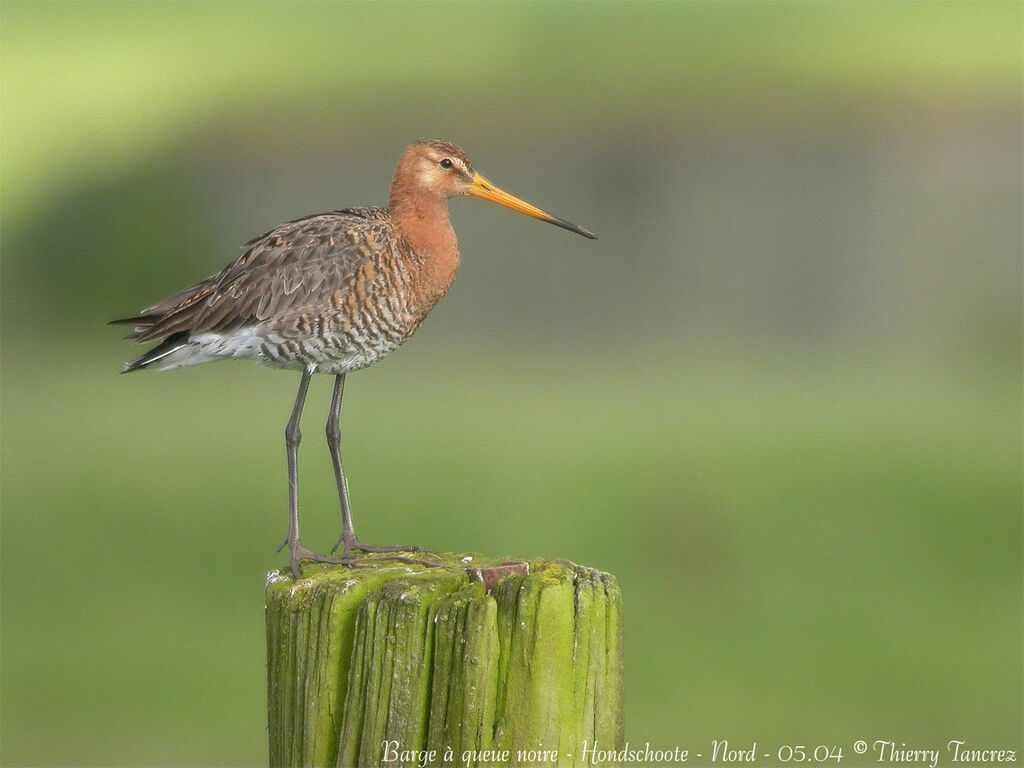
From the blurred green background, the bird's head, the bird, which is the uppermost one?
the bird's head

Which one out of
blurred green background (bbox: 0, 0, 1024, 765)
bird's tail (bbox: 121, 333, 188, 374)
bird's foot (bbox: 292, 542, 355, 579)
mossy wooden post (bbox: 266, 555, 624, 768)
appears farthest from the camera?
blurred green background (bbox: 0, 0, 1024, 765)

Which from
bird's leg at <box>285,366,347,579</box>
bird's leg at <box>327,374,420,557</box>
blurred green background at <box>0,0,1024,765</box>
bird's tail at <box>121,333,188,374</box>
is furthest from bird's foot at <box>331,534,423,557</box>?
blurred green background at <box>0,0,1024,765</box>

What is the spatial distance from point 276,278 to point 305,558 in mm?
1300

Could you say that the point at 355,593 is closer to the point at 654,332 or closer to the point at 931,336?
the point at 654,332

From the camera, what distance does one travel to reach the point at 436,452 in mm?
13078

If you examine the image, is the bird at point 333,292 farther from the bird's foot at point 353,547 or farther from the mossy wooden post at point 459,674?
the mossy wooden post at point 459,674

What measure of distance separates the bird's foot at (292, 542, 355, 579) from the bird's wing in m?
1.09

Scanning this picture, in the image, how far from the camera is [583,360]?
1612 cm

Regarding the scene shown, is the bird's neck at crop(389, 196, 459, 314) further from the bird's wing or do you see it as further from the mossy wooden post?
the mossy wooden post

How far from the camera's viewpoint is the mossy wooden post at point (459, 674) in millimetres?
4105

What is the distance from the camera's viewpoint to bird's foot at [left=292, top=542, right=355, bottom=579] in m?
5.52

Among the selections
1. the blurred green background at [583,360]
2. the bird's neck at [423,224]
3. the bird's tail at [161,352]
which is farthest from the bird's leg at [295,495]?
the blurred green background at [583,360]

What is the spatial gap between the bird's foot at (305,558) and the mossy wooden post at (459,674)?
89cm

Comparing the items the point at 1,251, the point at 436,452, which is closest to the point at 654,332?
the point at 436,452
